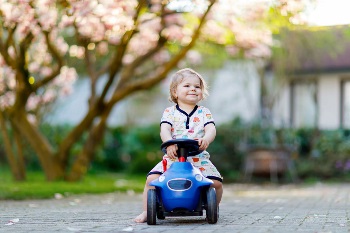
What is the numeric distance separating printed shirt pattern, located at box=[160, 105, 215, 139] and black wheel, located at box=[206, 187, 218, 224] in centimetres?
63

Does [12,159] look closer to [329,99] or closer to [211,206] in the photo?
[211,206]

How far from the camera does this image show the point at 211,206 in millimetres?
6141

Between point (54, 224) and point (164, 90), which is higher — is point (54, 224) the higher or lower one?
the lower one

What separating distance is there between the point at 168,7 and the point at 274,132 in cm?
699

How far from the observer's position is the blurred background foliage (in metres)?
18.2

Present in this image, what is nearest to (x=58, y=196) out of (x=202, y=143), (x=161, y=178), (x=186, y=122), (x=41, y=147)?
(x=41, y=147)

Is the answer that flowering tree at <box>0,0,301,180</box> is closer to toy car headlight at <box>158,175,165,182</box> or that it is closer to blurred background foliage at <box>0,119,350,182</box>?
blurred background foliage at <box>0,119,350,182</box>

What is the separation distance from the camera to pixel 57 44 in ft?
48.2

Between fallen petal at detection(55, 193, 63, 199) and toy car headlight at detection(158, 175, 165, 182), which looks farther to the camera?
fallen petal at detection(55, 193, 63, 199)

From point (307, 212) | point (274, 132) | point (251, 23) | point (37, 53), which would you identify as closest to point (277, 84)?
point (274, 132)

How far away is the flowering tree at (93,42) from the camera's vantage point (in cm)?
1129

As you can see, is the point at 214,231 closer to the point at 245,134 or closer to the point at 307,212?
the point at 307,212

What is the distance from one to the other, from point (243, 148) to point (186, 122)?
39.0 feet

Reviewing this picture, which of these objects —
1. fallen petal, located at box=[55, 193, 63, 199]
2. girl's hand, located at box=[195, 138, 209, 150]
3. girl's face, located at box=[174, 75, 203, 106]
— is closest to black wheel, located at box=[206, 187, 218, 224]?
girl's hand, located at box=[195, 138, 209, 150]
